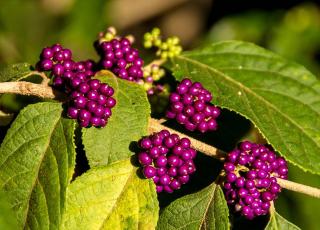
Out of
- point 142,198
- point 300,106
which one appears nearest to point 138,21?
point 300,106

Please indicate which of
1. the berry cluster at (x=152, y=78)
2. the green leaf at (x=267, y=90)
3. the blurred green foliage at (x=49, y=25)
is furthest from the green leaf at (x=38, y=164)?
the blurred green foliage at (x=49, y=25)

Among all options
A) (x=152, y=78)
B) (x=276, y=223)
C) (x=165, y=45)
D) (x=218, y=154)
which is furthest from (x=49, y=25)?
(x=276, y=223)

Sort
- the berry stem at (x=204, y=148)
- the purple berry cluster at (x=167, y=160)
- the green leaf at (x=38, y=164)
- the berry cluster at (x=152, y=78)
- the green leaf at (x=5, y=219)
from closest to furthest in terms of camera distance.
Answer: the green leaf at (x=5, y=219)
the green leaf at (x=38, y=164)
the purple berry cluster at (x=167, y=160)
the berry stem at (x=204, y=148)
the berry cluster at (x=152, y=78)

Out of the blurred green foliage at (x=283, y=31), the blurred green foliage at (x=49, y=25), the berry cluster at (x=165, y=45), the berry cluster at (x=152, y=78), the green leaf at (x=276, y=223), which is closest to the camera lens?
the green leaf at (x=276, y=223)

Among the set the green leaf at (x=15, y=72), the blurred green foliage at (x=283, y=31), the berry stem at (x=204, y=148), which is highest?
the green leaf at (x=15, y=72)

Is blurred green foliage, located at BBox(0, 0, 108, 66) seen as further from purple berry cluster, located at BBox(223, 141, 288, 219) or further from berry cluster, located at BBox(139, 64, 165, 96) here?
purple berry cluster, located at BBox(223, 141, 288, 219)

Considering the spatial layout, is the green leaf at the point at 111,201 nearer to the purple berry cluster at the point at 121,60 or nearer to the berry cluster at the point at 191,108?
the berry cluster at the point at 191,108

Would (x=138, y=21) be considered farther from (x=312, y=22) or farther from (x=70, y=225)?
(x=70, y=225)
